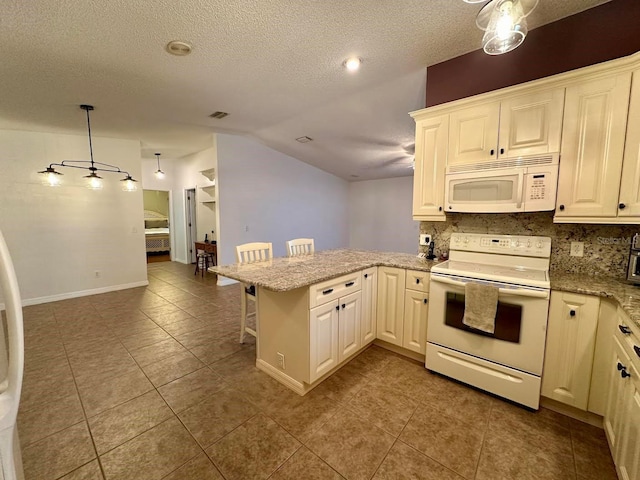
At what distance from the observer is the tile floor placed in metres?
1.59

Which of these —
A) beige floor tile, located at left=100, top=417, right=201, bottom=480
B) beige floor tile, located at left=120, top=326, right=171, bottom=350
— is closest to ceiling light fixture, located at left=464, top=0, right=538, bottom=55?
beige floor tile, located at left=100, top=417, right=201, bottom=480

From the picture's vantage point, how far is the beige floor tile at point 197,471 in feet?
5.00

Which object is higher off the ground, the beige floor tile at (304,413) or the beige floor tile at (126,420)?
the beige floor tile at (304,413)

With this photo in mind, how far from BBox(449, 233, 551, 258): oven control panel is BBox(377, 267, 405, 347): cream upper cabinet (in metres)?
0.64

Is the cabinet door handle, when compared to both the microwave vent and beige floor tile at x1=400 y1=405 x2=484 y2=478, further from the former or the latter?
the microwave vent

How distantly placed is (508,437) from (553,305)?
921 mm

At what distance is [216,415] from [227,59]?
2926 mm

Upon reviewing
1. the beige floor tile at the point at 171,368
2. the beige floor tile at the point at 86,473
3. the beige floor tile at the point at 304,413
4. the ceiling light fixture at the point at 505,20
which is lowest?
the beige floor tile at the point at 86,473

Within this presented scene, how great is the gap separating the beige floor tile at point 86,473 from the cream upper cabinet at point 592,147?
3419 mm

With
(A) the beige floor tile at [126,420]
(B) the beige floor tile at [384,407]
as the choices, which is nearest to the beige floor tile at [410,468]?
(B) the beige floor tile at [384,407]

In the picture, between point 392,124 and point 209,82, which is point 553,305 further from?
point 209,82

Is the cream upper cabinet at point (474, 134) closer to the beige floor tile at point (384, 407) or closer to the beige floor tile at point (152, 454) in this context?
the beige floor tile at point (384, 407)

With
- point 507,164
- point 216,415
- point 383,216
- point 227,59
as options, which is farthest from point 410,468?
point 383,216

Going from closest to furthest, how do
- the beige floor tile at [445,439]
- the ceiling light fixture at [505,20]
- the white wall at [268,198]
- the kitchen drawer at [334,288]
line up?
the ceiling light fixture at [505,20] → the beige floor tile at [445,439] → the kitchen drawer at [334,288] → the white wall at [268,198]
